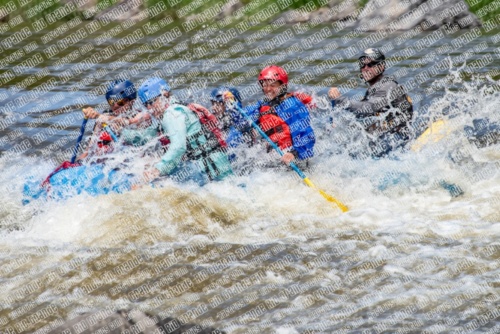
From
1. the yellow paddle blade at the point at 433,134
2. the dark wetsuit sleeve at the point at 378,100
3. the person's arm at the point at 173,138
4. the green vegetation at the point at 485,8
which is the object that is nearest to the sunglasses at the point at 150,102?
the person's arm at the point at 173,138

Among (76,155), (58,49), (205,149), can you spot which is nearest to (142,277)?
(205,149)

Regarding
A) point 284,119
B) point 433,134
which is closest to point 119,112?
point 284,119

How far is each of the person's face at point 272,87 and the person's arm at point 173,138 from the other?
124cm

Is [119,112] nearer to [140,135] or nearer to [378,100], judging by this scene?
[140,135]

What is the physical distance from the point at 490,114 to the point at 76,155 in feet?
19.5

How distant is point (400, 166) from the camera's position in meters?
8.91

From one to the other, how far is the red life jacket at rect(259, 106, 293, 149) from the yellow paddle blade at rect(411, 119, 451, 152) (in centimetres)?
153

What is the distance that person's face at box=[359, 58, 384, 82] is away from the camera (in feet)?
29.5

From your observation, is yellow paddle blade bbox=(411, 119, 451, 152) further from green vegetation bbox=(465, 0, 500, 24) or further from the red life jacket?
green vegetation bbox=(465, 0, 500, 24)

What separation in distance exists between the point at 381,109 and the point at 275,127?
4.28 feet

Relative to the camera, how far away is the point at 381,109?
895 centimetres

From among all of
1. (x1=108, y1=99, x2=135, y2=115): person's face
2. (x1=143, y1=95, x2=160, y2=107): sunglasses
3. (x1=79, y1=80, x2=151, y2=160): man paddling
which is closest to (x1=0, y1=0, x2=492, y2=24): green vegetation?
(x1=79, y1=80, x2=151, y2=160): man paddling

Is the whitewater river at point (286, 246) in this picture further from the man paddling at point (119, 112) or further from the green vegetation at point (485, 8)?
the green vegetation at point (485, 8)

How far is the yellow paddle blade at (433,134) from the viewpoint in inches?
356
